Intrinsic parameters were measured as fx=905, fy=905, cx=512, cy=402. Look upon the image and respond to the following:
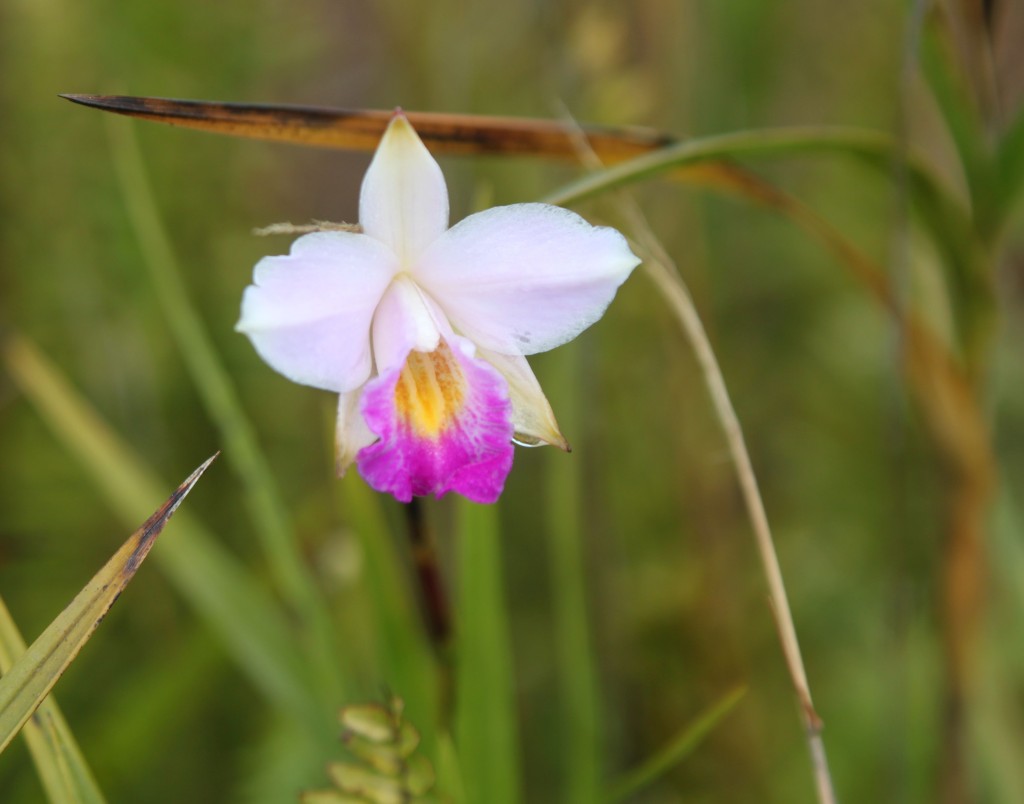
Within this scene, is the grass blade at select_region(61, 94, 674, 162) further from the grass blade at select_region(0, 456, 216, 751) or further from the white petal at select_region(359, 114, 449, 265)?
the grass blade at select_region(0, 456, 216, 751)

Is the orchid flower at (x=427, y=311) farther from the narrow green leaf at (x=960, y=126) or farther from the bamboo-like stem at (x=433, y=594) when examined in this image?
the narrow green leaf at (x=960, y=126)

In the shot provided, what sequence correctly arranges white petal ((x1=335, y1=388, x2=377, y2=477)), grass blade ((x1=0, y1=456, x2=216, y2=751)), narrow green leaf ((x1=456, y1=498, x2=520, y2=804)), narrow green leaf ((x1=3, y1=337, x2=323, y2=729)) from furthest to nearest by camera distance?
narrow green leaf ((x1=3, y1=337, x2=323, y2=729)) < narrow green leaf ((x1=456, y1=498, x2=520, y2=804)) < white petal ((x1=335, y1=388, x2=377, y2=477)) < grass blade ((x1=0, y1=456, x2=216, y2=751))

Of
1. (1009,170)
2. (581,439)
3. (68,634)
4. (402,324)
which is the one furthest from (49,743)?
(1009,170)

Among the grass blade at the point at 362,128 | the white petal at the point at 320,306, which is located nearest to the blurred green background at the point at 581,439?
the grass blade at the point at 362,128

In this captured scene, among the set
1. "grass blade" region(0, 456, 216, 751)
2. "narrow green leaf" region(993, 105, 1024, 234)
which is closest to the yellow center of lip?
"grass blade" region(0, 456, 216, 751)

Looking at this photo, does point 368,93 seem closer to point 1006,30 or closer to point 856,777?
point 1006,30

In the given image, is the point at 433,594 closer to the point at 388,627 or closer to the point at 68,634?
the point at 388,627
